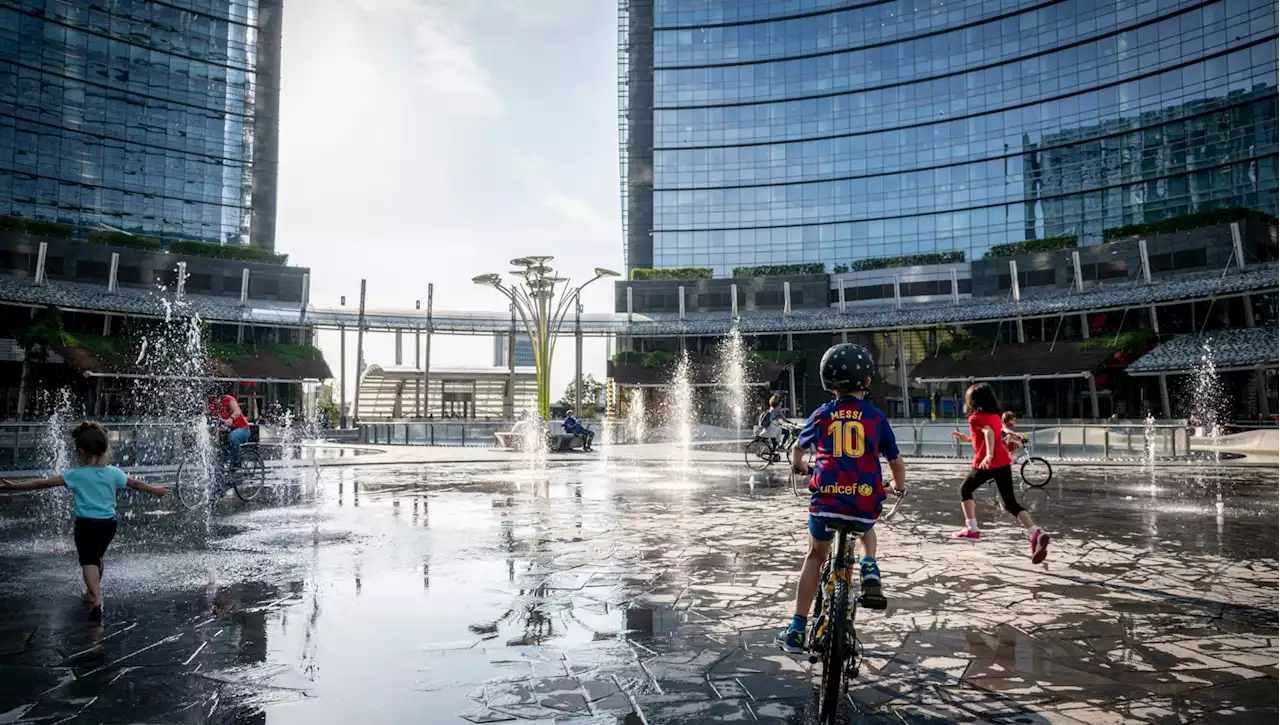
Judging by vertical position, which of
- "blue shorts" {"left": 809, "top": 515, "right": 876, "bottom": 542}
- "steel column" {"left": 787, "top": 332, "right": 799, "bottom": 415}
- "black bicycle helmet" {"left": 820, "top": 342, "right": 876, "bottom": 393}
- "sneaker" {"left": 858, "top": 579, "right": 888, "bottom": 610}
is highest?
"steel column" {"left": 787, "top": 332, "right": 799, "bottom": 415}

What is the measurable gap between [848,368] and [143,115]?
77020 mm

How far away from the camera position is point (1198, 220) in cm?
4834

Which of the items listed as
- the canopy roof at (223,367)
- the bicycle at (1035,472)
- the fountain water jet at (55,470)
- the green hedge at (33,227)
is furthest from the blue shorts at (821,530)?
the green hedge at (33,227)

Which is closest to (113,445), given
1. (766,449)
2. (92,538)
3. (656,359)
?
(92,538)

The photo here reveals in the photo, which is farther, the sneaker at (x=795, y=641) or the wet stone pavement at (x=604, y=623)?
the sneaker at (x=795, y=641)

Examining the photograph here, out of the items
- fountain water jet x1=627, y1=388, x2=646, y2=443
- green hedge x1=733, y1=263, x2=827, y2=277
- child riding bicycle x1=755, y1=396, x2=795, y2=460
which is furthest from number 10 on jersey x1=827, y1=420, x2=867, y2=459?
green hedge x1=733, y1=263, x2=827, y2=277

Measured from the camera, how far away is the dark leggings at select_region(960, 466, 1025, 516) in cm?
826

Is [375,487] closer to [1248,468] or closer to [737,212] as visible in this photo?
[1248,468]

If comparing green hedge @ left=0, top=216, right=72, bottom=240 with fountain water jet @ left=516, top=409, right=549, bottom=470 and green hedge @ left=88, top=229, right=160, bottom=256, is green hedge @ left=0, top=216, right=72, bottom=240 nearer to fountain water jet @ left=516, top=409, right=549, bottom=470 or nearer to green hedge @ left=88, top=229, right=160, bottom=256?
green hedge @ left=88, top=229, right=160, bottom=256

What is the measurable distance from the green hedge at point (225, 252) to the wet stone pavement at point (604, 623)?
169 ft

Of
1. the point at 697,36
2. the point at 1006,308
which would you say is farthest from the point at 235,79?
the point at 1006,308

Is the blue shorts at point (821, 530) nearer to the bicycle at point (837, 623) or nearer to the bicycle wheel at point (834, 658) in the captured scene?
the bicycle at point (837, 623)

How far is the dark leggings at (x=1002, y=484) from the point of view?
325 inches

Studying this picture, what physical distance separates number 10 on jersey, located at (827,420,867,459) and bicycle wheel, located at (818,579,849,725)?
76 cm
